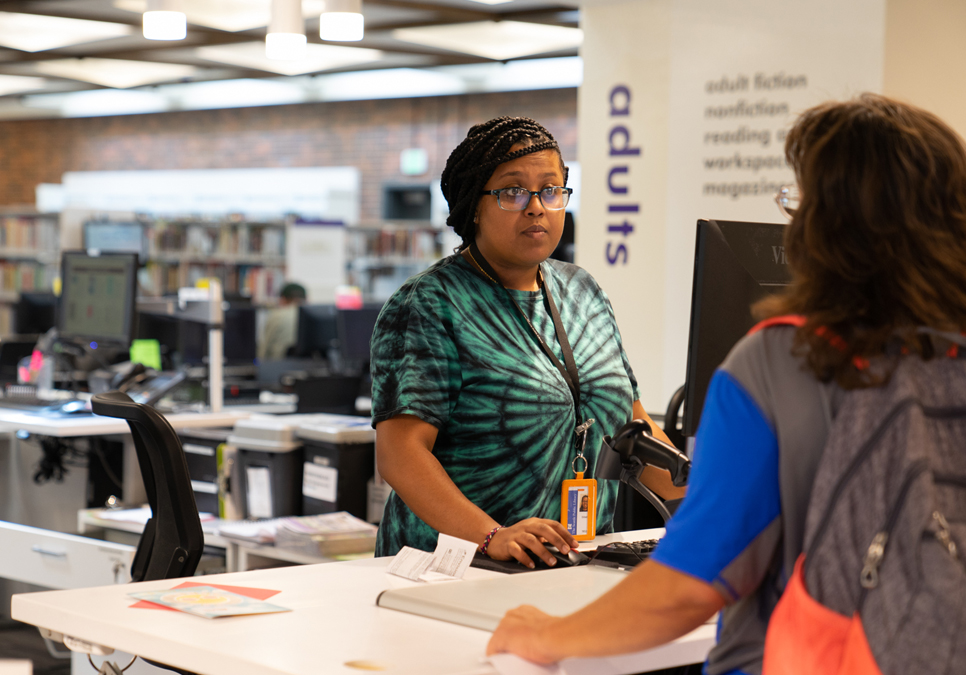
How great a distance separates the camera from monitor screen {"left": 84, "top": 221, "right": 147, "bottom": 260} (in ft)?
30.5

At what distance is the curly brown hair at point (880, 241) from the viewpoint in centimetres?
92

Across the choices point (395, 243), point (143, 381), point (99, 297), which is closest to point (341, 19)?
point (99, 297)

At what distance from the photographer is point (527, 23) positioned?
7.73 metres

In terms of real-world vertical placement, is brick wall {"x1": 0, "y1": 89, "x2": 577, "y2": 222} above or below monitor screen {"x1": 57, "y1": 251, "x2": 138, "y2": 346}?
above

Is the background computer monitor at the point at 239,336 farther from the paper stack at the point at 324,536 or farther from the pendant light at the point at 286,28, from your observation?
the paper stack at the point at 324,536

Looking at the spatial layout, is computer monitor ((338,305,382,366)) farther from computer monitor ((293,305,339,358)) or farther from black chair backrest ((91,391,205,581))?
black chair backrest ((91,391,205,581))

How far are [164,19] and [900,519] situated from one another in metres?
3.92

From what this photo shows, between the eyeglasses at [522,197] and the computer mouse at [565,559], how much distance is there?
593 mm

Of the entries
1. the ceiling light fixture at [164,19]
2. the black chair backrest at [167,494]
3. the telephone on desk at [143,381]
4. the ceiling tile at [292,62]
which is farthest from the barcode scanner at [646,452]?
the ceiling tile at [292,62]

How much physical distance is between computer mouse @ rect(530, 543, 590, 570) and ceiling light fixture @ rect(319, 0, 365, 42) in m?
3.16

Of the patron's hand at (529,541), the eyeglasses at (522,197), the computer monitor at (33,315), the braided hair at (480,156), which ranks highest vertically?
the braided hair at (480,156)

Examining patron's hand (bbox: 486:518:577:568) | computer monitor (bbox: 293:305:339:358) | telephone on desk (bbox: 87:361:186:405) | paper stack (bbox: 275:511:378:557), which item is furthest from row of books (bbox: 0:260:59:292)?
patron's hand (bbox: 486:518:577:568)

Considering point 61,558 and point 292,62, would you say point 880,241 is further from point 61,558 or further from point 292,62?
point 292,62

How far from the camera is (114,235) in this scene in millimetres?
Result: 9516
